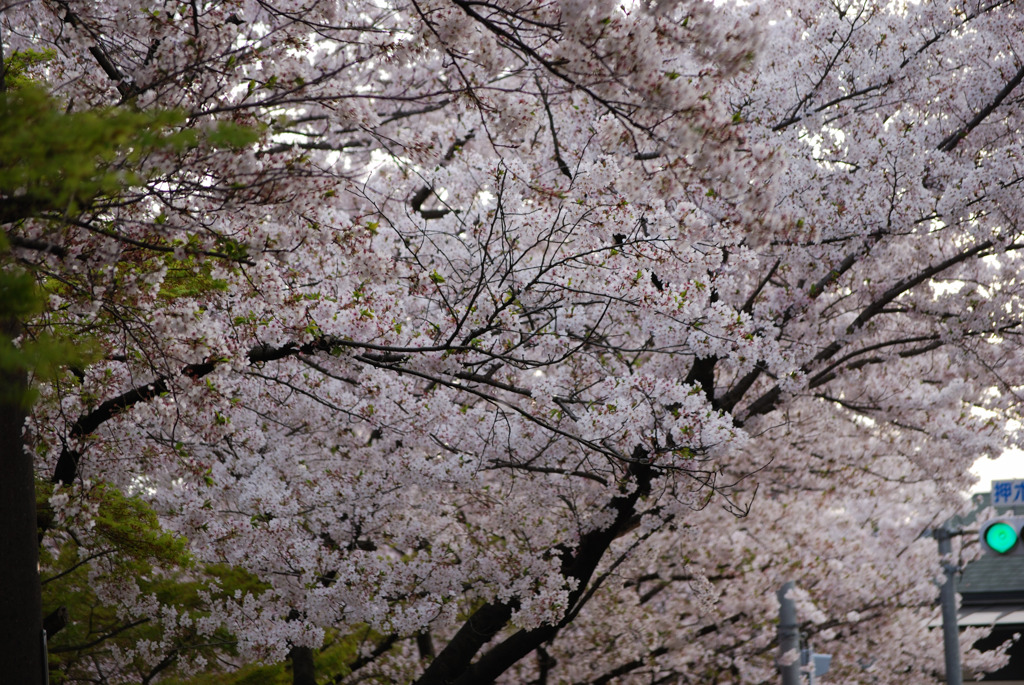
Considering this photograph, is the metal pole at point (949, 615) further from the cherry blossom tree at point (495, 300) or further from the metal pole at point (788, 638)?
the metal pole at point (788, 638)

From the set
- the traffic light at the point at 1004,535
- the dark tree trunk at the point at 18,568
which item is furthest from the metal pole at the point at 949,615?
the dark tree trunk at the point at 18,568

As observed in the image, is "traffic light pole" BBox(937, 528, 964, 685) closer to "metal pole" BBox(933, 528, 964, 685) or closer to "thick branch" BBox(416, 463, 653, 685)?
"metal pole" BBox(933, 528, 964, 685)

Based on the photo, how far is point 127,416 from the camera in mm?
6762

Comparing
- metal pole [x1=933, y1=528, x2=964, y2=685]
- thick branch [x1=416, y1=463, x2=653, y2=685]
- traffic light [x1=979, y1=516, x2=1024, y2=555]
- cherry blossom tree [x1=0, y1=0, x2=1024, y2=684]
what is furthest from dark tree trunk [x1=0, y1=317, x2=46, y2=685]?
metal pole [x1=933, y1=528, x2=964, y2=685]

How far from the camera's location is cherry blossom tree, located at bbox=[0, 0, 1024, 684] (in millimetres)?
5344

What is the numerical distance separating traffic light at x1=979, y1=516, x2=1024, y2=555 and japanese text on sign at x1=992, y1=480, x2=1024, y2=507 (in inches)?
20.2

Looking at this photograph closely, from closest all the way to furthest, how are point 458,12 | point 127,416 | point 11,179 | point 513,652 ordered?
point 11,179
point 458,12
point 127,416
point 513,652

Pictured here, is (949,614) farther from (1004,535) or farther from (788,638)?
(788,638)

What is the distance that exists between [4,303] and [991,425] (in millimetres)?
11244

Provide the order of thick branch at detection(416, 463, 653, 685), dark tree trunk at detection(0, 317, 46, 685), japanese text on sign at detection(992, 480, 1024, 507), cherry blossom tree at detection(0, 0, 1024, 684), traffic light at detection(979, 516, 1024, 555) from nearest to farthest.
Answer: cherry blossom tree at detection(0, 0, 1024, 684) → dark tree trunk at detection(0, 317, 46, 685) → traffic light at detection(979, 516, 1024, 555) → thick branch at detection(416, 463, 653, 685) → japanese text on sign at detection(992, 480, 1024, 507)

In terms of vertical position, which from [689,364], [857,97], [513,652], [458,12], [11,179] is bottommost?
[11,179]

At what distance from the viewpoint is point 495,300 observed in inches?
241

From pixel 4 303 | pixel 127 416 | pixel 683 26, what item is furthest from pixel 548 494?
pixel 4 303

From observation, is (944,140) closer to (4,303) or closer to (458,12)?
(458,12)
